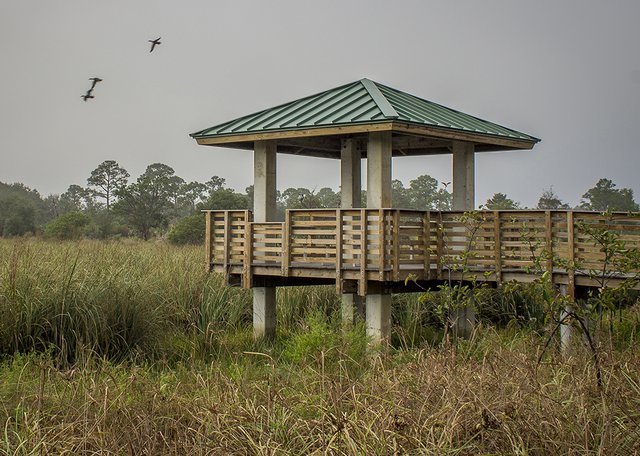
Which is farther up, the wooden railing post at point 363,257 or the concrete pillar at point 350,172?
the concrete pillar at point 350,172

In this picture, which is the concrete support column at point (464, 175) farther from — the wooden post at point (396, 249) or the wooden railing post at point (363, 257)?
the wooden railing post at point (363, 257)

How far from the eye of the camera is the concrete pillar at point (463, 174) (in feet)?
59.0

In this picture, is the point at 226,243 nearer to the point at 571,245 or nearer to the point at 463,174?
the point at 463,174

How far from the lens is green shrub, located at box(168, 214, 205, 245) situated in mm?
40713

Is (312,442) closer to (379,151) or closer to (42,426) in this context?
(42,426)

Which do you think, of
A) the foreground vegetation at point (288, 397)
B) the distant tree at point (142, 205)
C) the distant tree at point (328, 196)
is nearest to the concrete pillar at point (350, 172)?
the foreground vegetation at point (288, 397)

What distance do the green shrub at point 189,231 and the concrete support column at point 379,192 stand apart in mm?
25052

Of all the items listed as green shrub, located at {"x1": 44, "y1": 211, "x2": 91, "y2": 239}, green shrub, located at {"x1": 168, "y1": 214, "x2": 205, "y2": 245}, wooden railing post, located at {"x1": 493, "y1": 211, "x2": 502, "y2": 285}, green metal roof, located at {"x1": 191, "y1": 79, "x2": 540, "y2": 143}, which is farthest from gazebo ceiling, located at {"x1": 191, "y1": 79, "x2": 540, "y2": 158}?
green shrub, located at {"x1": 44, "y1": 211, "x2": 91, "y2": 239}

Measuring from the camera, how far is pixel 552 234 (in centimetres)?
1481

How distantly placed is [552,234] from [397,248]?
105 inches

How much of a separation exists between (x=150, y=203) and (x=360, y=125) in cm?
3992

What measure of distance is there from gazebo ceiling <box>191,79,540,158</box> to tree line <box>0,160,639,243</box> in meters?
1.61

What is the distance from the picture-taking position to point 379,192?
52.7ft

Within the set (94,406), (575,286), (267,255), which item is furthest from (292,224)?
(94,406)
